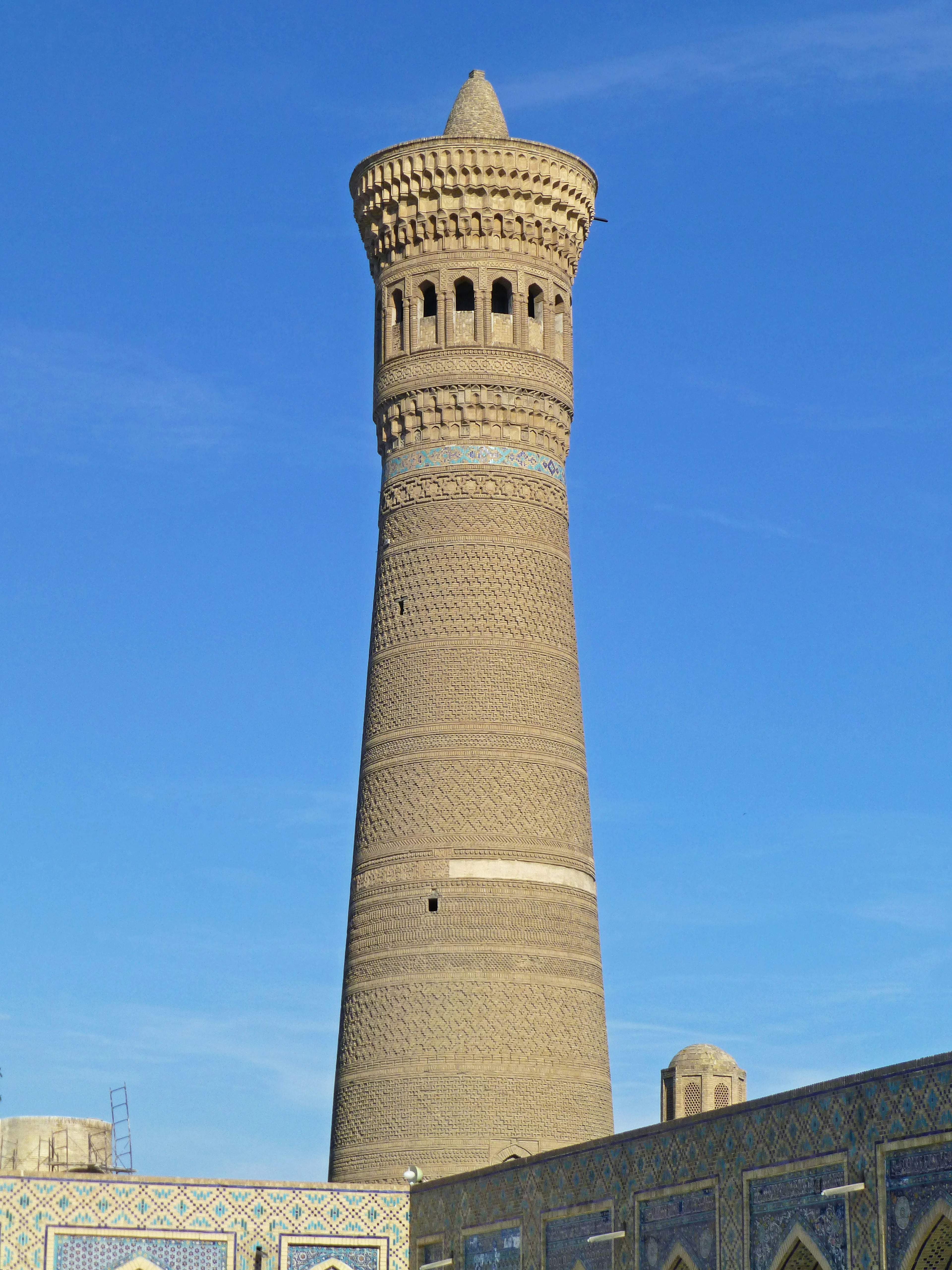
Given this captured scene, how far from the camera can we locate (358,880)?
2198 cm

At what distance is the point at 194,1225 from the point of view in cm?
1877

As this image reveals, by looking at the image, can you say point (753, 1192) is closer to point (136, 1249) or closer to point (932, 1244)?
point (932, 1244)

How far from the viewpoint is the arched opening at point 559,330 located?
920 inches

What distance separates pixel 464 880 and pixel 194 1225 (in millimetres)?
4114

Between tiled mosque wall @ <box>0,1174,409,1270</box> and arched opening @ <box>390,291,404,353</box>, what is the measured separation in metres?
8.49

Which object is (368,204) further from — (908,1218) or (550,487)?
(908,1218)

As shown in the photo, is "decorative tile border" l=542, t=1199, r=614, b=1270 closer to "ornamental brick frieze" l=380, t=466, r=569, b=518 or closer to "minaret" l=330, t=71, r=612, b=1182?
"minaret" l=330, t=71, r=612, b=1182

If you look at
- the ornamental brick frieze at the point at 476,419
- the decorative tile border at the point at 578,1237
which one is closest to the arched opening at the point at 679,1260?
the decorative tile border at the point at 578,1237

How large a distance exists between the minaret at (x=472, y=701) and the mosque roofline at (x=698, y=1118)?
145cm

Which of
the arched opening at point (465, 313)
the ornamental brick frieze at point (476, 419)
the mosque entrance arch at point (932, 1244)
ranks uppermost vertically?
the arched opening at point (465, 313)

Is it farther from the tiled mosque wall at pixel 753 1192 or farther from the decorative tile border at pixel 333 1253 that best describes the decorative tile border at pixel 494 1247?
the decorative tile border at pixel 333 1253

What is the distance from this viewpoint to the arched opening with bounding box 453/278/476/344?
22812 mm

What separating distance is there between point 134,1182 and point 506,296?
952 centimetres

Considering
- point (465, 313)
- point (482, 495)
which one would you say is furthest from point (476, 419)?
point (465, 313)
